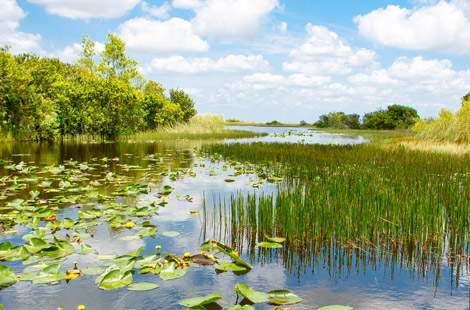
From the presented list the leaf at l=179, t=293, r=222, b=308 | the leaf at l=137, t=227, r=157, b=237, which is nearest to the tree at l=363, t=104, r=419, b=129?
the leaf at l=137, t=227, r=157, b=237

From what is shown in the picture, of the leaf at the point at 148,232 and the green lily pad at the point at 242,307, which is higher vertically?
the leaf at the point at 148,232

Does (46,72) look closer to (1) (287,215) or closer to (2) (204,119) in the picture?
(2) (204,119)

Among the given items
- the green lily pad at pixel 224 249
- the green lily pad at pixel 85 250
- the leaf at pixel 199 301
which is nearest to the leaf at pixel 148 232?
the green lily pad at pixel 85 250

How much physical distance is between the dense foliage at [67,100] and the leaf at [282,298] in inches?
853

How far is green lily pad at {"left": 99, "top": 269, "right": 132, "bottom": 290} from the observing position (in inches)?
131

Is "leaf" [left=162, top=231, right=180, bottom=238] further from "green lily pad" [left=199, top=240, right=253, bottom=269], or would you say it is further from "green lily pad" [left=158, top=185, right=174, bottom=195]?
"green lily pad" [left=158, top=185, right=174, bottom=195]

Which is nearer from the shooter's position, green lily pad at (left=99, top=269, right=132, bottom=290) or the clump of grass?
green lily pad at (left=99, top=269, right=132, bottom=290)

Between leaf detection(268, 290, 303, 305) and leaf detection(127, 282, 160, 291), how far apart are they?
1.08 m

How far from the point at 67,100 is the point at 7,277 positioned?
2328 cm

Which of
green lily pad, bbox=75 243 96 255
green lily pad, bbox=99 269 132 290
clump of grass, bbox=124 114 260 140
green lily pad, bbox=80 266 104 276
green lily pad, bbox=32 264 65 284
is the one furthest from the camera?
clump of grass, bbox=124 114 260 140

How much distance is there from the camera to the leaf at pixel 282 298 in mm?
3078

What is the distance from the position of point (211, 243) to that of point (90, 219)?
2.31m

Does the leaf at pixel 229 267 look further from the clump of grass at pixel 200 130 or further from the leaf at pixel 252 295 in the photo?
the clump of grass at pixel 200 130

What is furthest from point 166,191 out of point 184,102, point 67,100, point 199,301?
point 184,102
